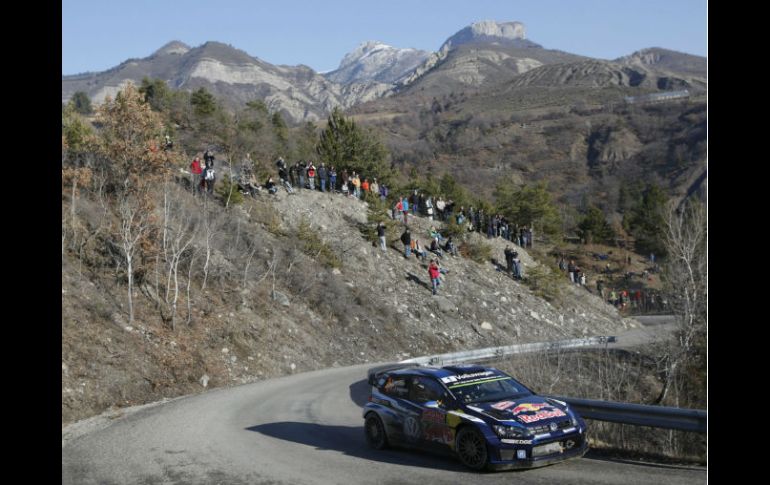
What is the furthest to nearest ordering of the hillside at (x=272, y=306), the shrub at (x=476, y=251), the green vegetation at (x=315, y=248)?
the shrub at (x=476, y=251) → the green vegetation at (x=315, y=248) → the hillside at (x=272, y=306)

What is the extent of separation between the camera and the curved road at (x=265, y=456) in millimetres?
8719

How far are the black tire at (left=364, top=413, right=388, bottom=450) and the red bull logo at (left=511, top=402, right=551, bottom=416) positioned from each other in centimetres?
255

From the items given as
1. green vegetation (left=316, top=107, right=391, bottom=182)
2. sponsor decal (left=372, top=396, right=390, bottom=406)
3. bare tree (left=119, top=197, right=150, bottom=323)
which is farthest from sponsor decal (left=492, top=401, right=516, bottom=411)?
green vegetation (left=316, top=107, right=391, bottom=182)

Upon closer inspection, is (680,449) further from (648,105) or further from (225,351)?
(648,105)

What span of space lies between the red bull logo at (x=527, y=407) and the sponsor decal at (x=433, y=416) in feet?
3.70

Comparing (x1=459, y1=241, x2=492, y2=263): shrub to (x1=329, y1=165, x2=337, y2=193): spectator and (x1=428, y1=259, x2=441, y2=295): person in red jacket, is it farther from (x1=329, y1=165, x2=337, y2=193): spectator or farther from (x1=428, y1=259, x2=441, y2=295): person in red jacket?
(x1=329, y1=165, x2=337, y2=193): spectator

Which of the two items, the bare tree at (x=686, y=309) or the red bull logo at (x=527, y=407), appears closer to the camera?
the red bull logo at (x=527, y=407)

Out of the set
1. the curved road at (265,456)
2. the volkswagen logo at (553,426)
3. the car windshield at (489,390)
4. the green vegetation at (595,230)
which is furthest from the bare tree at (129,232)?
the green vegetation at (595,230)

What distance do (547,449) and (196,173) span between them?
2543cm

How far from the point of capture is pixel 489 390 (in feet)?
33.0

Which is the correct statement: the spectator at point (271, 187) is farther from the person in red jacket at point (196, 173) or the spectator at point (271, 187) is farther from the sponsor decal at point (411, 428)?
the sponsor decal at point (411, 428)

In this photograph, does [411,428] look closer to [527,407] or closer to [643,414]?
[527,407]

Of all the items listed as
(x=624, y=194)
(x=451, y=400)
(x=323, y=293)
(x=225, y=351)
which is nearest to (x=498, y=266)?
(x=323, y=293)
